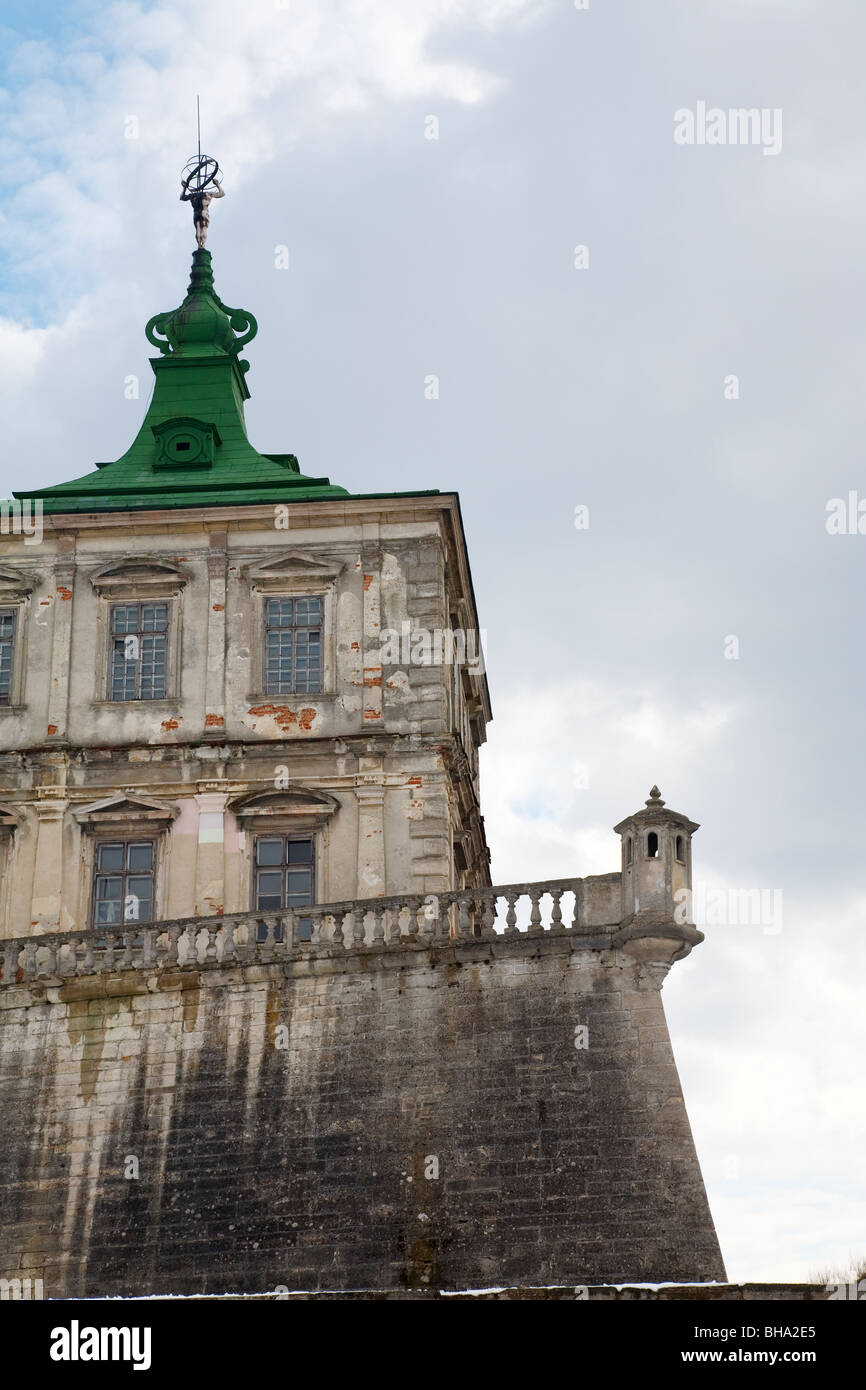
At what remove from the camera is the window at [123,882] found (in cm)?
3441

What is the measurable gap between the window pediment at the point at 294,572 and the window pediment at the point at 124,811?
4.39 meters

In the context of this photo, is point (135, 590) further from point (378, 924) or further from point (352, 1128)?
point (352, 1128)

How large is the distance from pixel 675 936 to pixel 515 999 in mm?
2375

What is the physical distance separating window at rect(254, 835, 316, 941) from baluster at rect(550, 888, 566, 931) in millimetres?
6882

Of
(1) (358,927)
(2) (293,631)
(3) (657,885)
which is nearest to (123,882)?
(2) (293,631)

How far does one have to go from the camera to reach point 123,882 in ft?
114

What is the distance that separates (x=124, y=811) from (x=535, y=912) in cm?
933

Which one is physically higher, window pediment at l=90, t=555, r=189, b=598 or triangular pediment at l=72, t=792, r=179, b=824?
window pediment at l=90, t=555, r=189, b=598

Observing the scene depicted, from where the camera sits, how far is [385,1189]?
26828 millimetres

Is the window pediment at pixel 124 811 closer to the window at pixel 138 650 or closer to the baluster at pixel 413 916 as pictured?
the window at pixel 138 650

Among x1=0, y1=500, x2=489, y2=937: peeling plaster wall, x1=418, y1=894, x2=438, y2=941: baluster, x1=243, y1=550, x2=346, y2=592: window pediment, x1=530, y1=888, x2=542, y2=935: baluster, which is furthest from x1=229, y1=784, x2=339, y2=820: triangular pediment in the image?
x1=530, y1=888, x2=542, y2=935: baluster

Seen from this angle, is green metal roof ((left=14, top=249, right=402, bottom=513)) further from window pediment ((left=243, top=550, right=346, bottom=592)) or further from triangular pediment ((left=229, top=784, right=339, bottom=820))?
triangular pediment ((left=229, top=784, right=339, bottom=820))

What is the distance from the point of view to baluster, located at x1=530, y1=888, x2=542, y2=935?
28.2 metres
